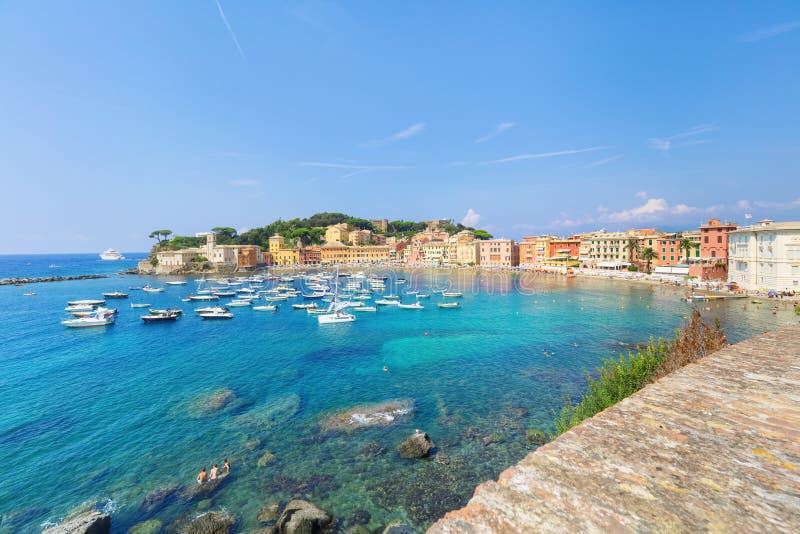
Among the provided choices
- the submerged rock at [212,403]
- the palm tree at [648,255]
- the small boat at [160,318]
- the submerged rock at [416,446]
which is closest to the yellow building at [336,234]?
the small boat at [160,318]

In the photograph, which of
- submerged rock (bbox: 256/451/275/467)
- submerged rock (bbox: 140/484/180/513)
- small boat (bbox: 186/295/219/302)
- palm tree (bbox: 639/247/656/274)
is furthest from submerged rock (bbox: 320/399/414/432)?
palm tree (bbox: 639/247/656/274)

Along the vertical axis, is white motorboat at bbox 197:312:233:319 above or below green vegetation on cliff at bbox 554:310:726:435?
below

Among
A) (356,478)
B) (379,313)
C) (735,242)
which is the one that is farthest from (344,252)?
(356,478)

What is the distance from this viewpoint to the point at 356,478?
14195 millimetres

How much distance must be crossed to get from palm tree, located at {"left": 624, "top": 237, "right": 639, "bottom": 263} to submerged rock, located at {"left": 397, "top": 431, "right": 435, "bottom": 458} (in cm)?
9095

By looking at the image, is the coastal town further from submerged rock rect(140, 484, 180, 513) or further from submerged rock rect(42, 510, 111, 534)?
submerged rock rect(42, 510, 111, 534)

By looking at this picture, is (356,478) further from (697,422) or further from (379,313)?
(379,313)

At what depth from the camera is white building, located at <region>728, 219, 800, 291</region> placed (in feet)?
146

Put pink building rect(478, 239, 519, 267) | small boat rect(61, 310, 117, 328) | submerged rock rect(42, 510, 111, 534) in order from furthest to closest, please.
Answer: pink building rect(478, 239, 519, 267), small boat rect(61, 310, 117, 328), submerged rock rect(42, 510, 111, 534)

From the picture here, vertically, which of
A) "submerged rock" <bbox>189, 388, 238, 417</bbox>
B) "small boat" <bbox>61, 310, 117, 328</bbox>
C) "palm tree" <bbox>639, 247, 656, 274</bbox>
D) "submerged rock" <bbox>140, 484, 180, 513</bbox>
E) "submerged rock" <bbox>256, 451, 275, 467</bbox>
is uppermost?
"palm tree" <bbox>639, 247, 656, 274</bbox>

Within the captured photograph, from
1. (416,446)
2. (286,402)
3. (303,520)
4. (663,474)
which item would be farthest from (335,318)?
(663,474)

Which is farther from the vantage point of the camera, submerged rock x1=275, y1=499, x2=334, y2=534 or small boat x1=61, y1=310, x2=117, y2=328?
small boat x1=61, y1=310, x2=117, y2=328

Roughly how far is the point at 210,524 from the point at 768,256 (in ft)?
219

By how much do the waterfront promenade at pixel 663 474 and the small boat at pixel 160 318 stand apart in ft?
181
